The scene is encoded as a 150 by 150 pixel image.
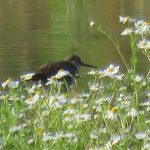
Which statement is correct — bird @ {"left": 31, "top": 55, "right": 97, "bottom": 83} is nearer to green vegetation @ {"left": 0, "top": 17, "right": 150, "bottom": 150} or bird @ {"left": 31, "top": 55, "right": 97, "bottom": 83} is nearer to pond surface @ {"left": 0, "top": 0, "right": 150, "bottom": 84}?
pond surface @ {"left": 0, "top": 0, "right": 150, "bottom": 84}

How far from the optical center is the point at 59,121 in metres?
5.37

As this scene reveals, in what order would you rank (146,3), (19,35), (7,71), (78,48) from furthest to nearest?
(146,3)
(19,35)
(78,48)
(7,71)

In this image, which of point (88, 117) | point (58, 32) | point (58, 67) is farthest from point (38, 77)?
point (88, 117)

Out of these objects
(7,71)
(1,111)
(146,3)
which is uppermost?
(1,111)

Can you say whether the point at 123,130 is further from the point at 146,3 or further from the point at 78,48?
the point at 146,3

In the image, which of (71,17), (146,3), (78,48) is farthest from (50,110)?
(146,3)

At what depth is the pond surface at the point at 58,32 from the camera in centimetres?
1285

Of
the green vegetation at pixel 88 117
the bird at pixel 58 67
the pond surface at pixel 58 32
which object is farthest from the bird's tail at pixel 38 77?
the green vegetation at pixel 88 117

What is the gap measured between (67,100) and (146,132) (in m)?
0.78

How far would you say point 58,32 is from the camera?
→ 16656 millimetres

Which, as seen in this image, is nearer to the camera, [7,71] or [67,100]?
[67,100]

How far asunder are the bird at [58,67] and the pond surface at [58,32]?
0.26 m

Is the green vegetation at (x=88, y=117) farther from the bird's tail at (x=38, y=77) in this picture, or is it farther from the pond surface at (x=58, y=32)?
the pond surface at (x=58, y=32)

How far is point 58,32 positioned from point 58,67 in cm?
503
